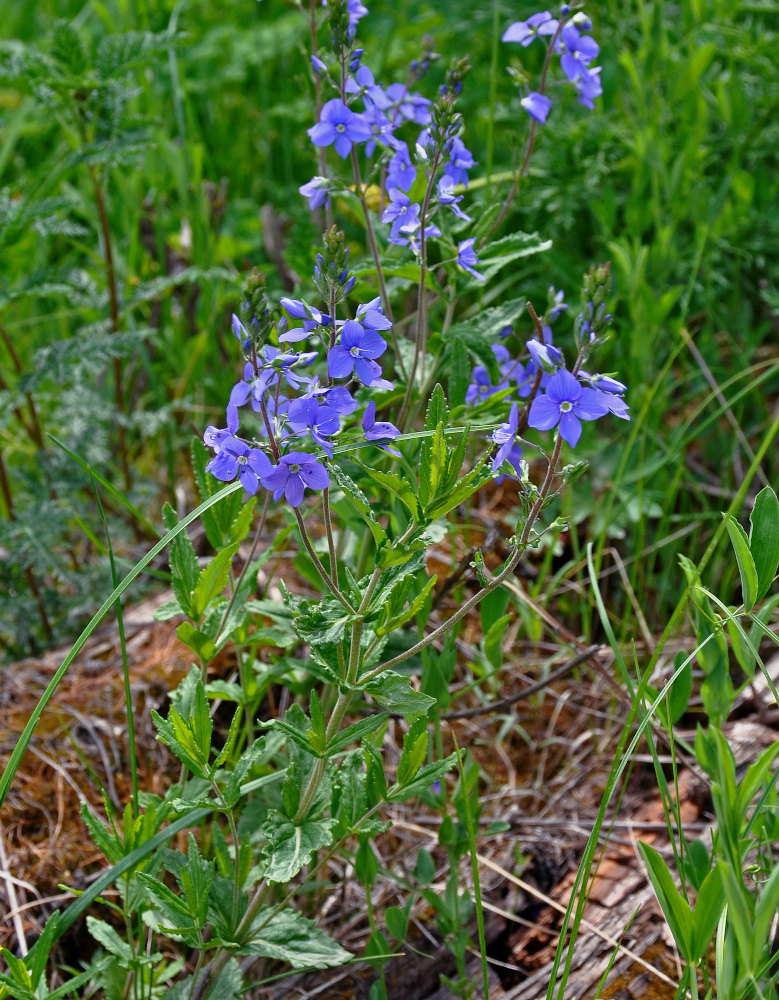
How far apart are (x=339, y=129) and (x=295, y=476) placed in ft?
2.85

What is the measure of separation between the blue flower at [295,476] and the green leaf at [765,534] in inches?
29.7

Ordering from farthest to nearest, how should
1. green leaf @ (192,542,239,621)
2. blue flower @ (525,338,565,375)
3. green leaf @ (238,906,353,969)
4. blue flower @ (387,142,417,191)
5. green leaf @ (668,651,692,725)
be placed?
blue flower @ (387,142,417,191), green leaf @ (668,651,692,725), green leaf @ (192,542,239,621), green leaf @ (238,906,353,969), blue flower @ (525,338,565,375)

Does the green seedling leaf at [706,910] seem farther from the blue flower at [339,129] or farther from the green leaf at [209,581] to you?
the blue flower at [339,129]

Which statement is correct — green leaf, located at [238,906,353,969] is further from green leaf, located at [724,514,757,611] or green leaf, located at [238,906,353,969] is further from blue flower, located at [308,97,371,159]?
blue flower, located at [308,97,371,159]

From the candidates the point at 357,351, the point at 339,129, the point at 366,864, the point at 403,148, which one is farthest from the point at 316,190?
the point at 366,864

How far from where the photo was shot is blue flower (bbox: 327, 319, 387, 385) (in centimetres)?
154

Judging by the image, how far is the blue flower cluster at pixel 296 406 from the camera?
1.50 m

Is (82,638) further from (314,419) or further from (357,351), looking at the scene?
(357,351)

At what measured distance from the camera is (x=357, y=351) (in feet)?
5.11

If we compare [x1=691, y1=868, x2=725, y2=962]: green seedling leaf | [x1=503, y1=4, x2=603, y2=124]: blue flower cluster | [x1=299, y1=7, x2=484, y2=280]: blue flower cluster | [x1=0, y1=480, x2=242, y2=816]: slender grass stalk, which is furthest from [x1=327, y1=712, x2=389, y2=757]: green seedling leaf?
[x1=503, y1=4, x2=603, y2=124]: blue flower cluster

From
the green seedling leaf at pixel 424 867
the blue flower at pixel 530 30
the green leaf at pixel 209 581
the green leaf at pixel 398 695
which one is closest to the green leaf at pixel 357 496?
the green leaf at pixel 398 695

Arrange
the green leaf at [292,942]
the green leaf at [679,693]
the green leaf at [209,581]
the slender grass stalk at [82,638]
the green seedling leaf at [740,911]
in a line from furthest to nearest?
the green leaf at [679,693], the green leaf at [209,581], the green leaf at [292,942], the slender grass stalk at [82,638], the green seedling leaf at [740,911]

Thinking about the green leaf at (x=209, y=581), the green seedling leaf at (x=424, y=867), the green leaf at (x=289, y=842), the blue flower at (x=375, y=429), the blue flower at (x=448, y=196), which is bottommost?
the green seedling leaf at (x=424, y=867)

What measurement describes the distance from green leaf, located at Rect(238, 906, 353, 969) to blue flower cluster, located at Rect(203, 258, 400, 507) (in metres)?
0.84
